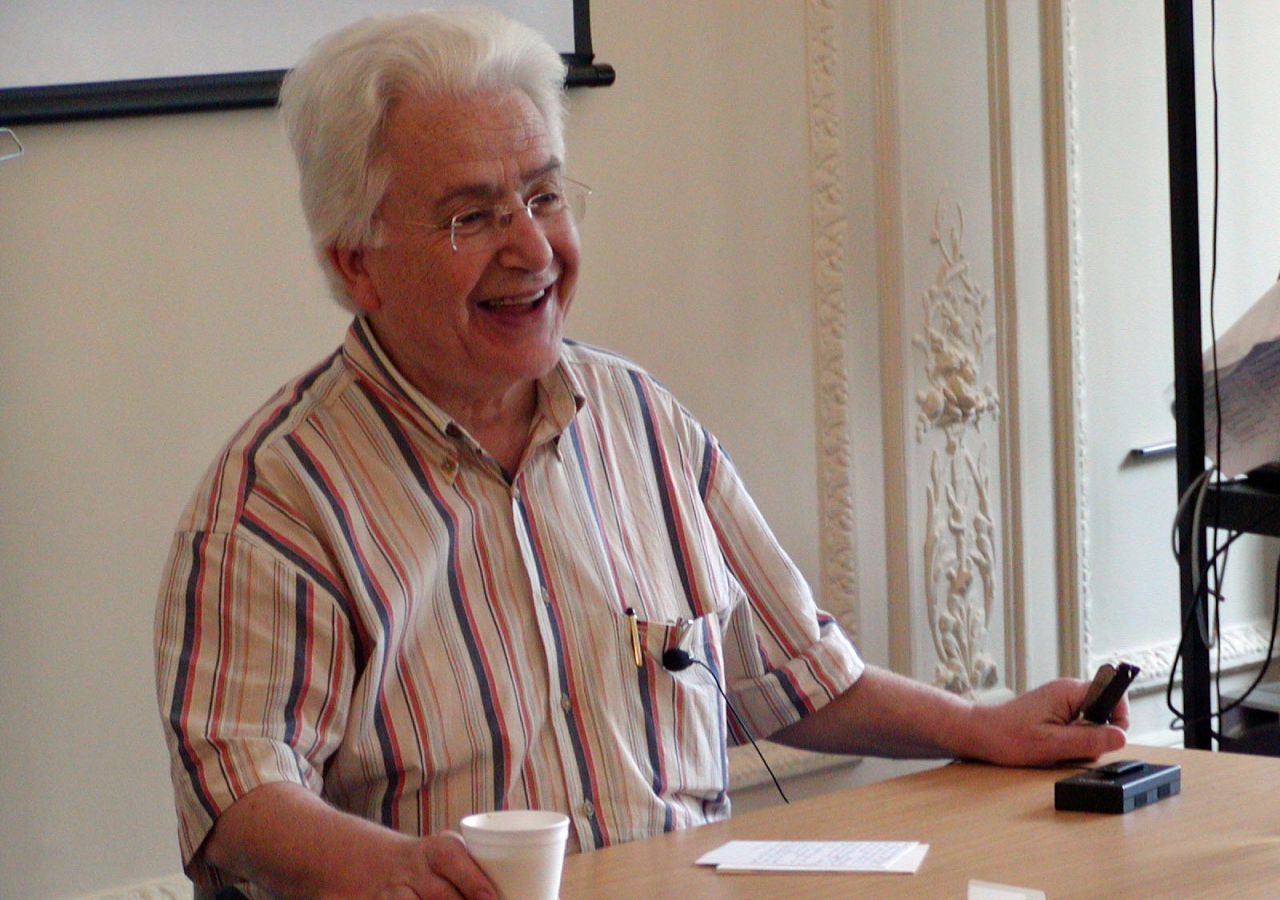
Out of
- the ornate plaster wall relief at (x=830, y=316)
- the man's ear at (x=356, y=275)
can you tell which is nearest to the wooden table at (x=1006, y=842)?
the man's ear at (x=356, y=275)

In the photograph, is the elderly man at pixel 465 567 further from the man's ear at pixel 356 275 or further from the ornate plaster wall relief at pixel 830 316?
the ornate plaster wall relief at pixel 830 316

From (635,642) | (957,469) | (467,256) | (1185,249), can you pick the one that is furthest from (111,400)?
(1185,249)

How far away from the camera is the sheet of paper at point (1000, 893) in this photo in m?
1.12

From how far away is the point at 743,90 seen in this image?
2.62 metres

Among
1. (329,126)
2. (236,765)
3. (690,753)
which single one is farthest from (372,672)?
(329,126)

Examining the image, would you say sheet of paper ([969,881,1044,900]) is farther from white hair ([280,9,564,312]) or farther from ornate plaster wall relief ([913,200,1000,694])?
ornate plaster wall relief ([913,200,1000,694])

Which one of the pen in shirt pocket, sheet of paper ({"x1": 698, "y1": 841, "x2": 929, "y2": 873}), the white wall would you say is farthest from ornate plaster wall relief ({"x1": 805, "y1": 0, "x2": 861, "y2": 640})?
sheet of paper ({"x1": 698, "y1": 841, "x2": 929, "y2": 873})

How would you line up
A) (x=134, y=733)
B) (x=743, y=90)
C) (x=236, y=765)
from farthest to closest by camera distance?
1. (x=743, y=90)
2. (x=134, y=733)
3. (x=236, y=765)

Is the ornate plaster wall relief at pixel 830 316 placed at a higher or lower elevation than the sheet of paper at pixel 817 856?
higher

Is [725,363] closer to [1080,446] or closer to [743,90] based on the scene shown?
[743,90]

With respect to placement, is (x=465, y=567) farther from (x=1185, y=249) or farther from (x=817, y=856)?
(x=1185, y=249)

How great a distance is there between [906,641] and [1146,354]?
83cm

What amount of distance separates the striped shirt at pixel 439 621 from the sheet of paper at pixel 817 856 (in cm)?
24

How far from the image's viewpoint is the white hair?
1531mm
